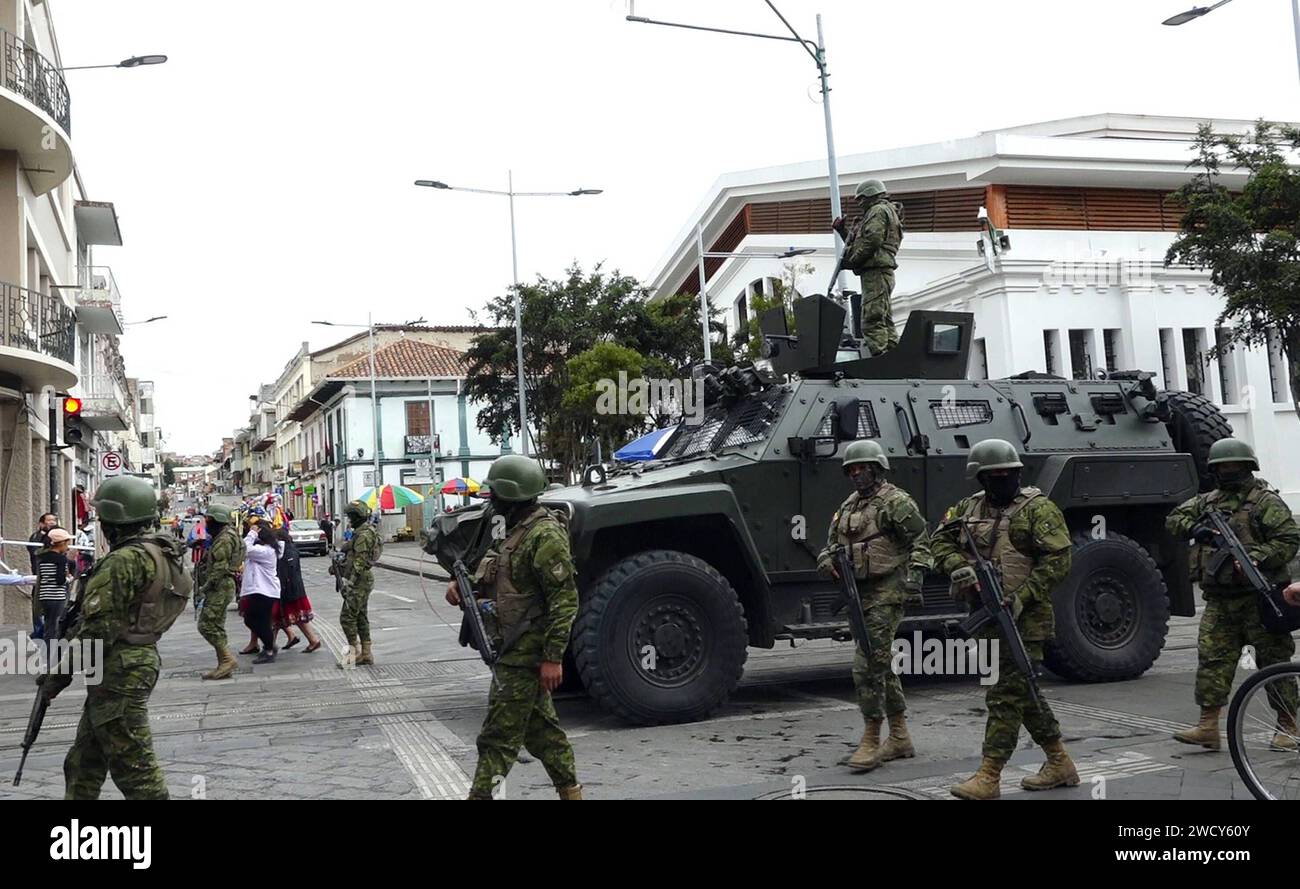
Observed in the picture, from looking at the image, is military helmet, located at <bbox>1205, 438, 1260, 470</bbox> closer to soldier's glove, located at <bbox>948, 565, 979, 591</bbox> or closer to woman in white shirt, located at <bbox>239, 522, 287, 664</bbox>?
soldier's glove, located at <bbox>948, 565, 979, 591</bbox>

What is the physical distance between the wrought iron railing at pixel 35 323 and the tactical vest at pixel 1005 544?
A: 1584 centimetres

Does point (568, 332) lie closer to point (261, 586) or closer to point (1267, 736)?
point (261, 586)

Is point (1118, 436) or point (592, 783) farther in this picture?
point (1118, 436)

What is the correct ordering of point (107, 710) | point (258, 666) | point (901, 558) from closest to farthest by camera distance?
1. point (107, 710)
2. point (901, 558)
3. point (258, 666)

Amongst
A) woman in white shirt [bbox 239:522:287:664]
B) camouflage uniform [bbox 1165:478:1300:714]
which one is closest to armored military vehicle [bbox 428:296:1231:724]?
camouflage uniform [bbox 1165:478:1300:714]

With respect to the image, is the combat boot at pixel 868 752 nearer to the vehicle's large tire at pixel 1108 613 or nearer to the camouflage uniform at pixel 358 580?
the vehicle's large tire at pixel 1108 613

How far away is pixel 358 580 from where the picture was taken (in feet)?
37.7

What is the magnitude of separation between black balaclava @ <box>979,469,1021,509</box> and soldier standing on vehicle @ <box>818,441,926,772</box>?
0.54 meters

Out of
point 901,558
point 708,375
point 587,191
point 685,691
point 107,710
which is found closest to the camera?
point 107,710

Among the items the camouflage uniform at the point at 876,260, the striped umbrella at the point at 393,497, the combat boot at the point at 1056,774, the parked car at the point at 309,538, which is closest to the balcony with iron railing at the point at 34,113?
the striped umbrella at the point at 393,497

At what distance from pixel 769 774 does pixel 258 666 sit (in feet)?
24.6
